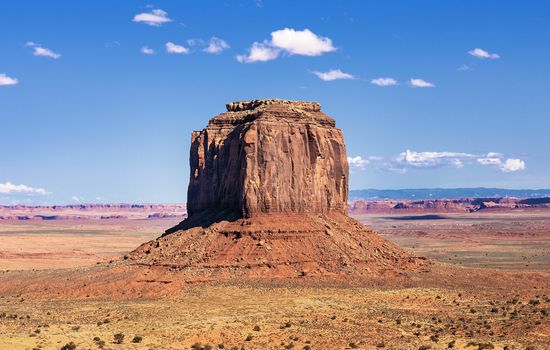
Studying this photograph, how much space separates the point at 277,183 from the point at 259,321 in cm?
Result: 2318

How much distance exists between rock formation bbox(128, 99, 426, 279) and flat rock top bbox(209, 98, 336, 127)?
0.11 m

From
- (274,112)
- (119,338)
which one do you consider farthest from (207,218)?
(119,338)

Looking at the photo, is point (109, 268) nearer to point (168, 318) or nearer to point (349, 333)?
point (168, 318)

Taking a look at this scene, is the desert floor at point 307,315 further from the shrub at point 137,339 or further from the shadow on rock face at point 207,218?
the shadow on rock face at point 207,218

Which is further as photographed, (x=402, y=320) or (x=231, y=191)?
(x=231, y=191)

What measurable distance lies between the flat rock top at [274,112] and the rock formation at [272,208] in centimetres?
11

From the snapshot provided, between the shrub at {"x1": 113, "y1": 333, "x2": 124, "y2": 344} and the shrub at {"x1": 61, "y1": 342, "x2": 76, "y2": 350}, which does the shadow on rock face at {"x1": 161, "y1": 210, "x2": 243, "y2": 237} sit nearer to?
the shrub at {"x1": 113, "y1": 333, "x2": 124, "y2": 344}

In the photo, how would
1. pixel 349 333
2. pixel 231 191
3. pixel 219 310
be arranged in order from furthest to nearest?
pixel 231 191
pixel 219 310
pixel 349 333

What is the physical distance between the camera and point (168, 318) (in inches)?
1858

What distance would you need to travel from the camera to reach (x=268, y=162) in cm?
6750

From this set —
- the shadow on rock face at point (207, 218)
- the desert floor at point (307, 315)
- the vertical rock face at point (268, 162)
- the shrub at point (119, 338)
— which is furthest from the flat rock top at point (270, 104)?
the shrub at point (119, 338)

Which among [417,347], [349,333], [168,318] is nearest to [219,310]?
[168,318]

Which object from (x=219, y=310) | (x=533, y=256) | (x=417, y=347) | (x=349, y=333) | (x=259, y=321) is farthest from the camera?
(x=533, y=256)

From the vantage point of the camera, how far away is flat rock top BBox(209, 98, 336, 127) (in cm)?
6988
